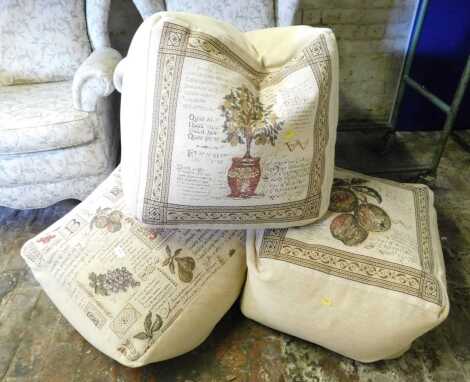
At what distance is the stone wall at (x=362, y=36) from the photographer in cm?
170

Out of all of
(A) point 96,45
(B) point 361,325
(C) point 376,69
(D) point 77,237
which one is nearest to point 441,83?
(C) point 376,69

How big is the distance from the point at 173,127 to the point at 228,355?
66 cm

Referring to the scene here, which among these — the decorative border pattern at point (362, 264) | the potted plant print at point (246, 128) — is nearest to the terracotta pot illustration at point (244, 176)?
the potted plant print at point (246, 128)

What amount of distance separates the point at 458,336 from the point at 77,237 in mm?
1117

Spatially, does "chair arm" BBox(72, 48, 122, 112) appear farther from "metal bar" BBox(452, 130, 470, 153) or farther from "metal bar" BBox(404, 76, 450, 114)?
"metal bar" BBox(452, 130, 470, 153)

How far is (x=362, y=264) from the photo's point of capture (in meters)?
0.83

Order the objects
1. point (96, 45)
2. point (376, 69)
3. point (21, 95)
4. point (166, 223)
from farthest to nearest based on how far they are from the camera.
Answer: point (376, 69) < point (96, 45) < point (21, 95) < point (166, 223)

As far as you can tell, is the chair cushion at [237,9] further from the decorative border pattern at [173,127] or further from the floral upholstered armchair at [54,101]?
the decorative border pattern at [173,127]

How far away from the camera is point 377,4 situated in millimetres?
1692

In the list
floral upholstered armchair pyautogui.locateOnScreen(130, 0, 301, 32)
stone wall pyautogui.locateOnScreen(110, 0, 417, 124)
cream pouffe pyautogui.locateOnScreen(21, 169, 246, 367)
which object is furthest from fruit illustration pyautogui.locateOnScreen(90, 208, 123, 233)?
stone wall pyautogui.locateOnScreen(110, 0, 417, 124)

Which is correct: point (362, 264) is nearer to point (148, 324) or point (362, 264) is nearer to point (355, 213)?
point (355, 213)

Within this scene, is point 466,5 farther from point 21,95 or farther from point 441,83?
point 21,95

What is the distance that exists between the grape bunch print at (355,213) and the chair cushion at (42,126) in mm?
899

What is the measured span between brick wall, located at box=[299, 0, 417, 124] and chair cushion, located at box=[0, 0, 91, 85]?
1.05m
